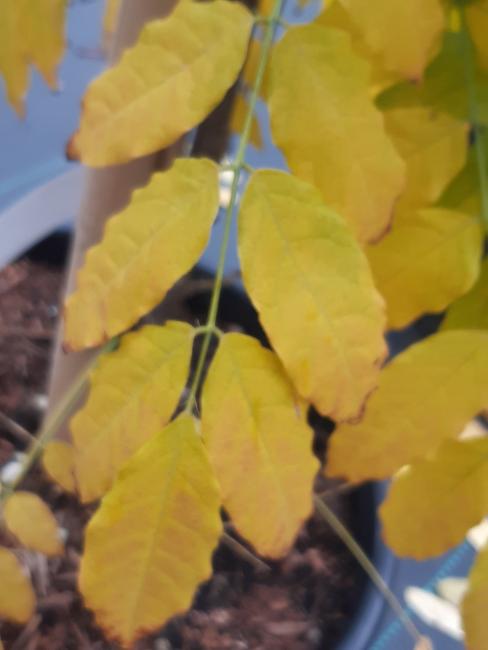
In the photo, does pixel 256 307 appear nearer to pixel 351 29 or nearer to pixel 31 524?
pixel 351 29

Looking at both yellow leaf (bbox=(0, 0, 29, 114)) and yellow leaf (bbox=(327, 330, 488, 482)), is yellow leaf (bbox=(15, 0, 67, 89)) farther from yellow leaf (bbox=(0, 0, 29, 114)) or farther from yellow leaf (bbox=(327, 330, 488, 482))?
yellow leaf (bbox=(327, 330, 488, 482))

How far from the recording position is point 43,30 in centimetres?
31

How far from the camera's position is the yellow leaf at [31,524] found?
0.37 metres

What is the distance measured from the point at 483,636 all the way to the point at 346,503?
353 millimetres

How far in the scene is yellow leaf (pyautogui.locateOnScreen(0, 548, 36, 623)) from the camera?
14.0 inches

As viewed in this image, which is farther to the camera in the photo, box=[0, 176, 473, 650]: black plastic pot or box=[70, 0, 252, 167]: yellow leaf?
box=[0, 176, 473, 650]: black plastic pot

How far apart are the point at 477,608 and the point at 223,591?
0.32 metres

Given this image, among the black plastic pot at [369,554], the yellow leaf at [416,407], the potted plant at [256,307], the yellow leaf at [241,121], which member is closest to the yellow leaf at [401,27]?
the potted plant at [256,307]

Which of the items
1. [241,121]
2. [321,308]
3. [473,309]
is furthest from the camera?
[241,121]

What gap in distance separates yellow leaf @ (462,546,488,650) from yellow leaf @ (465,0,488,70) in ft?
0.72

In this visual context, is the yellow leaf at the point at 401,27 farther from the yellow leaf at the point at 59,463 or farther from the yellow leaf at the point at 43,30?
the yellow leaf at the point at 59,463

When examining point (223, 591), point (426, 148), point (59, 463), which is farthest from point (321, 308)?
point (223, 591)

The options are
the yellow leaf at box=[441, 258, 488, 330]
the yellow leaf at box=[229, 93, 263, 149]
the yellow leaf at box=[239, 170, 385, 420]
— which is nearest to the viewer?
the yellow leaf at box=[239, 170, 385, 420]

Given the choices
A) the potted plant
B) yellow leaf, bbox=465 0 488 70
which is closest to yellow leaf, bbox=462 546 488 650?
the potted plant
